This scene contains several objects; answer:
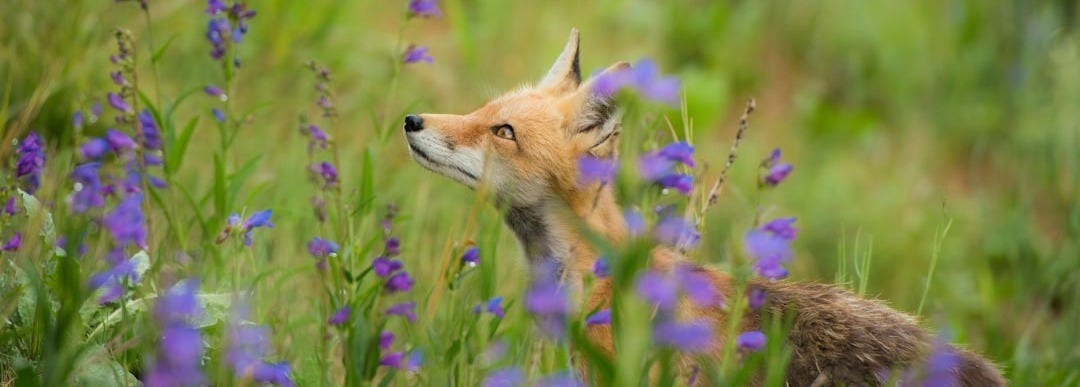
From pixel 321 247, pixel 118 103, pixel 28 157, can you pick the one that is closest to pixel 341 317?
pixel 321 247

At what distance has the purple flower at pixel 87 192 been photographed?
320 centimetres

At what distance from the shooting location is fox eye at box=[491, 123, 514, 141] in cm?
446

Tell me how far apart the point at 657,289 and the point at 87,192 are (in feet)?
5.25

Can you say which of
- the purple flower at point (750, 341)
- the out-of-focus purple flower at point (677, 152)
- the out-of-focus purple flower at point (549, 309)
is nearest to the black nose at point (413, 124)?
the out-of-focus purple flower at point (549, 309)

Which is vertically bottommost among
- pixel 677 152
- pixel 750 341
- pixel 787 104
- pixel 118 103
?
pixel 787 104

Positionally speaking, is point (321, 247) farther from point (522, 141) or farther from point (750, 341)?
point (522, 141)

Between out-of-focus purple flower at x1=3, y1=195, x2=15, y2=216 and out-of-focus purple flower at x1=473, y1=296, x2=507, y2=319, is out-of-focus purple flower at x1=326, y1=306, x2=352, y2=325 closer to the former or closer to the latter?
out-of-focus purple flower at x1=473, y1=296, x2=507, y2=319

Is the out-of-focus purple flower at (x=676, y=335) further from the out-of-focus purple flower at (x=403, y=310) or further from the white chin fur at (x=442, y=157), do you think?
the white chin fur at (x=442, y=157)

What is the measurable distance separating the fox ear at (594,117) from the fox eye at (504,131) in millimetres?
217

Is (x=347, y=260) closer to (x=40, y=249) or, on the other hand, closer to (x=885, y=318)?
(x=40, y=249)

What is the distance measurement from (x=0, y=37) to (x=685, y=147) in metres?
3.82

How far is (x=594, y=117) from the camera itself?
442 cm

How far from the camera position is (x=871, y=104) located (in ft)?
33.0

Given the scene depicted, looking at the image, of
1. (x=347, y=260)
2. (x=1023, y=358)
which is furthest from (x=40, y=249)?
(x=1023, y=358)
